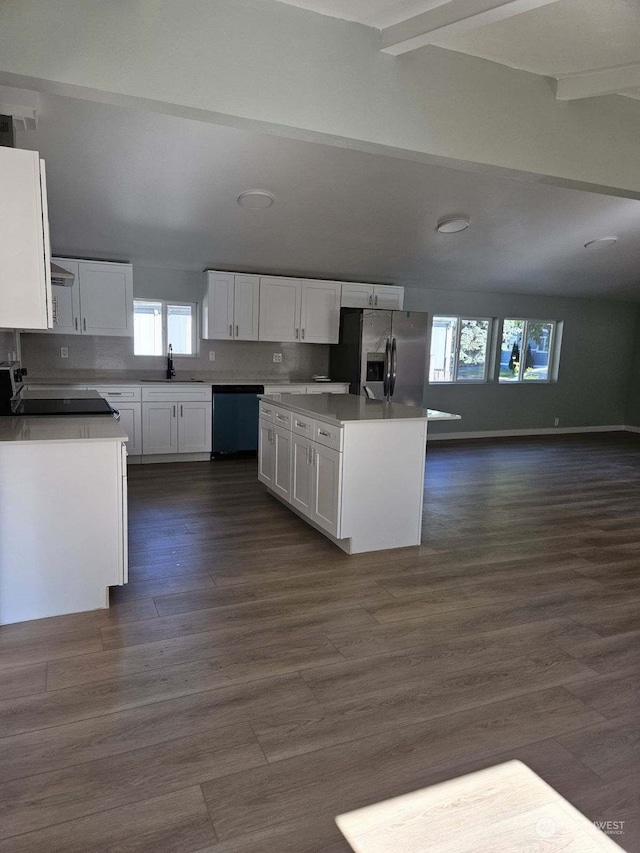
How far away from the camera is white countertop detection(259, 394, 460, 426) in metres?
3.76

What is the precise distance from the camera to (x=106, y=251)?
A: 5.91 m

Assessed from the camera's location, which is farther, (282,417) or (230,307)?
(230,307)

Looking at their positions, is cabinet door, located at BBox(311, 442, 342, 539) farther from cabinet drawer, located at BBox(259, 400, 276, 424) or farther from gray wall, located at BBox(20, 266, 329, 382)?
gray wall, located at BBox(20, 266, 329, 382)

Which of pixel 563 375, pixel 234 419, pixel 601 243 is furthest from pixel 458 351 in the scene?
pixel 234 419

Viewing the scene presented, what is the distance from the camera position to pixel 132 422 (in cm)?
596

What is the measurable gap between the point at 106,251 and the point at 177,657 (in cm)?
470

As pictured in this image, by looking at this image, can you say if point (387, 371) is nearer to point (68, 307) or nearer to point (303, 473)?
point (303, 473)

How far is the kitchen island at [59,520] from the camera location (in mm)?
2752

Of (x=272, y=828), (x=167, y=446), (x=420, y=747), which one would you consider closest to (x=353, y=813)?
(x=272, y=828)

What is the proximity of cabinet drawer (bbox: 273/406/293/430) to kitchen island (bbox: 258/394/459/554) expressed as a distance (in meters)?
0.21

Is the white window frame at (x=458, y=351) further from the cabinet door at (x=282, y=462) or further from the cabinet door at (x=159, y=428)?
the cabinet door at (x=282, y=462)

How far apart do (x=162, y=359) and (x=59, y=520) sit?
4032 millimetres

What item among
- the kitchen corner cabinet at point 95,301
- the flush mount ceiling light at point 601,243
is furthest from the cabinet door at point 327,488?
the flush mount ceiling light at point 601,243

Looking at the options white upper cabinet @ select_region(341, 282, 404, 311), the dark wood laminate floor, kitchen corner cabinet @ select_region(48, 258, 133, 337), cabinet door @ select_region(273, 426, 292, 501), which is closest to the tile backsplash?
kitchen corner cabinet @ select_region(48, 258, 133, 337)
